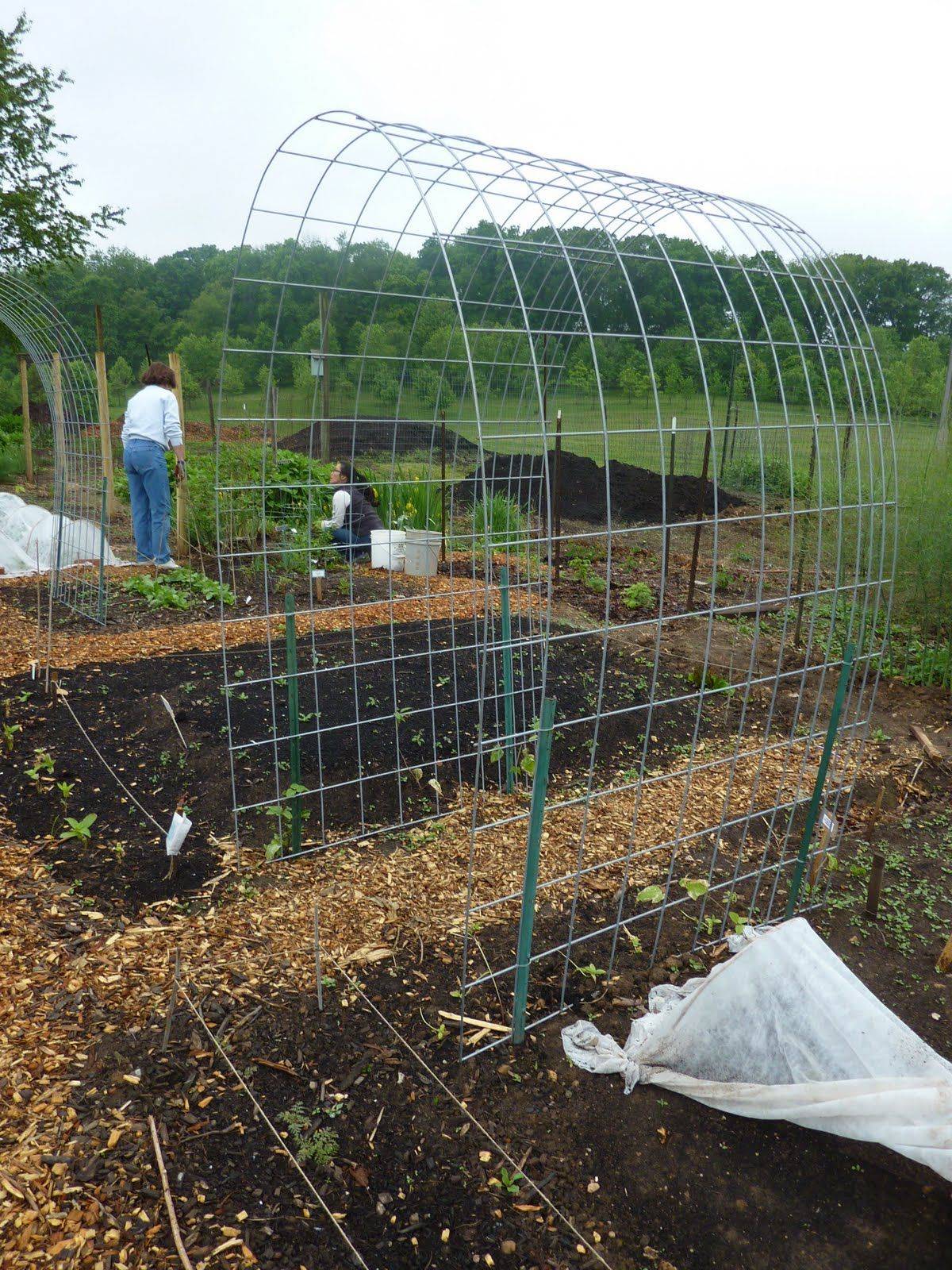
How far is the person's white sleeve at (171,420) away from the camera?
6.43 m

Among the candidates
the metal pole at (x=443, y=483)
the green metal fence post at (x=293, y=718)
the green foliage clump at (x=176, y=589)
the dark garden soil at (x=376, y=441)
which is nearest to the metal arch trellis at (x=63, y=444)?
the green foliage clump at (x=176, y=589)

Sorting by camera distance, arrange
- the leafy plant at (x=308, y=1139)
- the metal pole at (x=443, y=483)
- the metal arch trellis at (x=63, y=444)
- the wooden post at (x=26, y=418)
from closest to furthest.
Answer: the leafy plant at (x=308, y=1139), the metal pole at (x=443, y=483), the metal arch trellis at (x=63, y=444), the wooden post at (x=26, y=418)

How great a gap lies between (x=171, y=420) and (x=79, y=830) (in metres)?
4.19

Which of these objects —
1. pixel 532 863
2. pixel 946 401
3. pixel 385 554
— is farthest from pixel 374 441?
pixel 532 863

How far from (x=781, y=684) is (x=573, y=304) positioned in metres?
2.61

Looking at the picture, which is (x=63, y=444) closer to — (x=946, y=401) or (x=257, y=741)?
(x=257, y=741)

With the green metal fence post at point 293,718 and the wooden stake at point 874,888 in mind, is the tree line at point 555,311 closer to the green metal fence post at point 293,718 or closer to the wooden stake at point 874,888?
the green metal fence post at point 293,718

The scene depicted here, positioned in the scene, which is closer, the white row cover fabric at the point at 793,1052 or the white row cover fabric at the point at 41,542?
the white row cover fabric at the point at 793,1052

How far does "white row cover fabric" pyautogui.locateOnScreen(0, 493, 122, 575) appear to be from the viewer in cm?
675

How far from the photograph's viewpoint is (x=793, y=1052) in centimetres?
195

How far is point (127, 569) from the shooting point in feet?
22.6

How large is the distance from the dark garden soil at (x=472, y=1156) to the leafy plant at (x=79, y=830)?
0.99m

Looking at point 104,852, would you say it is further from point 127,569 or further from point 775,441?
point 775,441

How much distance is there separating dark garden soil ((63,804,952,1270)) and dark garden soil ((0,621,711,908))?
831mm
